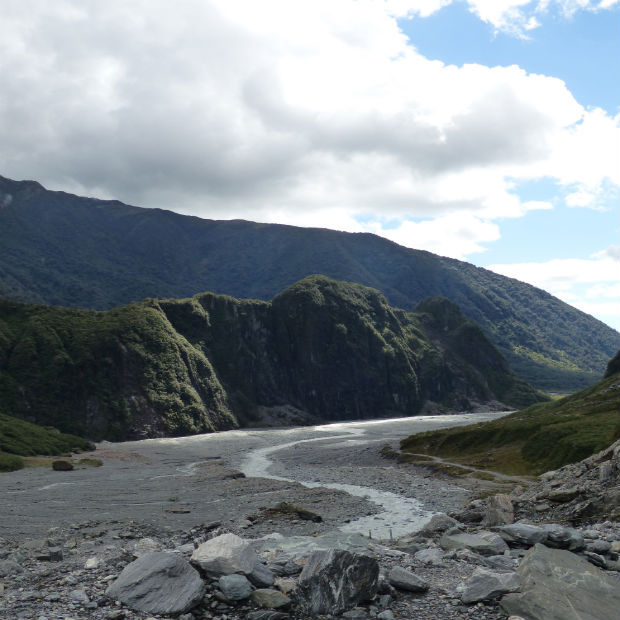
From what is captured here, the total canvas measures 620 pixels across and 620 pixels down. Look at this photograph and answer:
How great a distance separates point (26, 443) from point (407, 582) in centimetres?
12842

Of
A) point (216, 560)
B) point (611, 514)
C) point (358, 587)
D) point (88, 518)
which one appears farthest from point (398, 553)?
point (88, 518)

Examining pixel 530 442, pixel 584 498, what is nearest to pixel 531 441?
pixel 530 442

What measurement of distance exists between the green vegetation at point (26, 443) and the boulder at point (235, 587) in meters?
97.8

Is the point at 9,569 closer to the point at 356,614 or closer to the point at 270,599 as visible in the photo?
the point at 270,599

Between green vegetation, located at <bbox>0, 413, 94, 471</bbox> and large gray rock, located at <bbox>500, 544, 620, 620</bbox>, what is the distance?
4057 inches

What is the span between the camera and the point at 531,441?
91.9 metres

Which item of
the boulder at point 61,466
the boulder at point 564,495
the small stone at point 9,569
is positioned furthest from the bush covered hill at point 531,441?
the boulder at point 61,466

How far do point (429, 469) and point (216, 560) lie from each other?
272 feet

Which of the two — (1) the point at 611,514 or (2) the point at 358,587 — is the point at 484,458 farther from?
(2) the point at 358,587

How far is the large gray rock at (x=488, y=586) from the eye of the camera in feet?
41.5

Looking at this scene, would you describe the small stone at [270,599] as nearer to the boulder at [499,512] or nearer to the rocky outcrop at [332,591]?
the rocky outcrop at [332,591]

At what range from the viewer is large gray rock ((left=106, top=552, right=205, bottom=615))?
42.5 ft

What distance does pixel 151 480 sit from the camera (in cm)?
8550

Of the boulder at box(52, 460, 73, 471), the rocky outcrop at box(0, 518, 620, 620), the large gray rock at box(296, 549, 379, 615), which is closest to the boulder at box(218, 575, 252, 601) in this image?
the rocky outcrop at box(0, 518, 620, 620)
